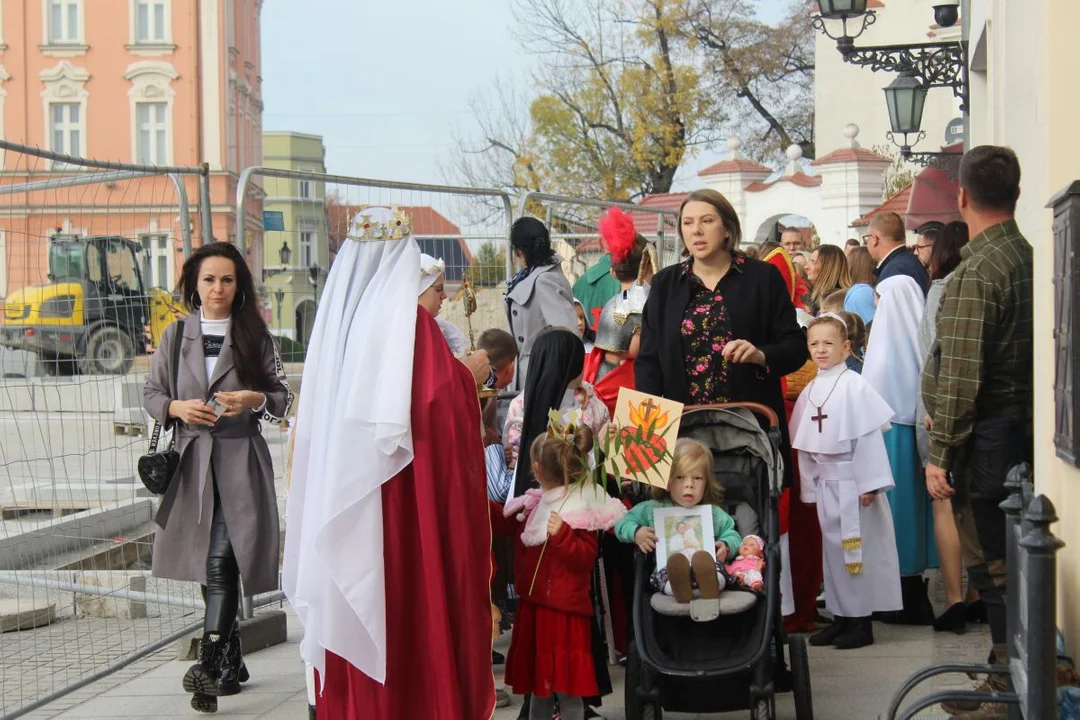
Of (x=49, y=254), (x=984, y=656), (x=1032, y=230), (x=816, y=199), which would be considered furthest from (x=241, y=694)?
(x=816, y=199)

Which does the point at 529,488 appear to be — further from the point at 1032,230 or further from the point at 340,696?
the point at 1032,230

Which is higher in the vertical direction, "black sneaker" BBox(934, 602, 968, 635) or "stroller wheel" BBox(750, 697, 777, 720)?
"stroller wheel" BBox(750, 697, 777, 720)

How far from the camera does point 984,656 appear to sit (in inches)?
276

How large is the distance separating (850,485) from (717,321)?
139 centimetres

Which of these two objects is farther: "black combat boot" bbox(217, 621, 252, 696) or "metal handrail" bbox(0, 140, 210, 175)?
"black combat boot" bbox(217, 621, 252, 696)

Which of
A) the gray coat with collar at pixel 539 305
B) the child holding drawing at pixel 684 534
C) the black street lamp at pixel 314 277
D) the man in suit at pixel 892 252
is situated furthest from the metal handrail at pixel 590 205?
the child holding drawing at pixel 684 534

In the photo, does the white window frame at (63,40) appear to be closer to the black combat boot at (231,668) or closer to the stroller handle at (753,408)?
the black combat boot at (231,668)

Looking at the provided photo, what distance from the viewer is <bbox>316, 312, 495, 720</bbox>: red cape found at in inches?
206

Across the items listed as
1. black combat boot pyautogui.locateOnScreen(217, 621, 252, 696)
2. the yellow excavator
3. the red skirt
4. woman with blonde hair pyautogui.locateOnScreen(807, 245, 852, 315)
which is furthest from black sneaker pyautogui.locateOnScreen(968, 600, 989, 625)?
the yellow excavator

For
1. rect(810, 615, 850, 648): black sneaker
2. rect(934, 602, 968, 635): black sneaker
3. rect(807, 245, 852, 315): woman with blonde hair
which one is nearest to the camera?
rect(810, 615, 850, 648): black sneaker

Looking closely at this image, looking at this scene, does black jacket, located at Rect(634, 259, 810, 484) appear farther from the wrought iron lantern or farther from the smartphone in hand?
the wrought iron lantern

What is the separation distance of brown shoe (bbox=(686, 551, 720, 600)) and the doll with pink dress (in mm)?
154

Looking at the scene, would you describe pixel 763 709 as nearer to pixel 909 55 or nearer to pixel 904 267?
pixel 904 267

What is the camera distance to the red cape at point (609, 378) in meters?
7.90
